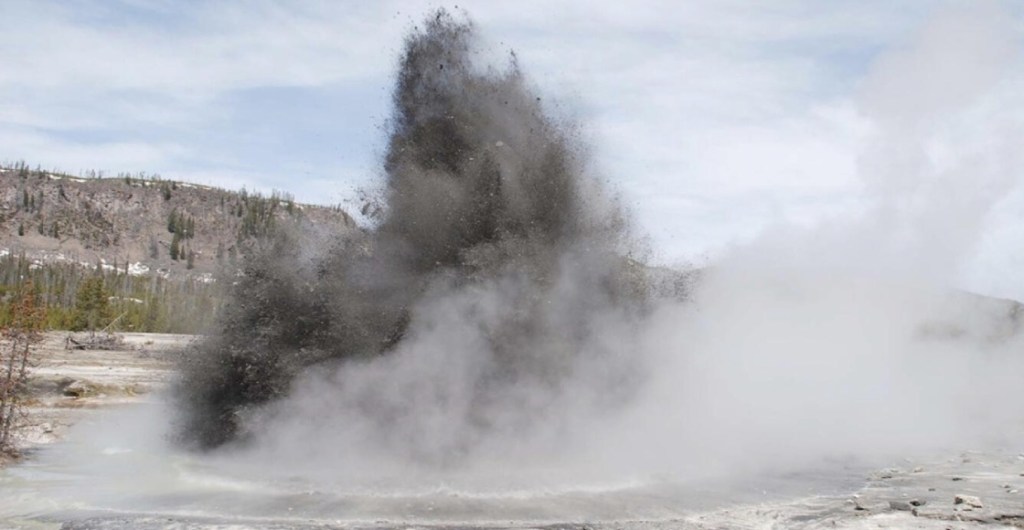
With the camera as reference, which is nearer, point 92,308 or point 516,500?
point 516,500

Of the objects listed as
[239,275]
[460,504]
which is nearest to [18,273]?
[239,275]

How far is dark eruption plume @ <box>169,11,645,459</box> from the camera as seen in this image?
2061 cm

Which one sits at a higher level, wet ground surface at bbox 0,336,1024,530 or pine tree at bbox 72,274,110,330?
pine tree at bbox 72,274,110,330

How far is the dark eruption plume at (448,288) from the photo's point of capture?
67.6ft

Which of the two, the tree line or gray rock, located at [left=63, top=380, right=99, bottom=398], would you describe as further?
the tree line

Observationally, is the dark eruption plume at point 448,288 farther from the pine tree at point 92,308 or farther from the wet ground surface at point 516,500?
the pine tree at point 92,308

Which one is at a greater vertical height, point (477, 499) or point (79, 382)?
point (79, 382)

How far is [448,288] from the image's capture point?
2091 centimetres

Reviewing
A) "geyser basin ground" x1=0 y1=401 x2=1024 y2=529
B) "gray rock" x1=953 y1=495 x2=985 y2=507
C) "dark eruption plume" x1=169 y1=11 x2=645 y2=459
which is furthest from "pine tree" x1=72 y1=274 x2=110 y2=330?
"gray rock" x1=953 y1=495 x2=985 y2=507

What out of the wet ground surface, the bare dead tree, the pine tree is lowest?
the wet ground surface

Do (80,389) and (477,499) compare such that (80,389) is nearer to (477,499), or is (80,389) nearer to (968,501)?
(477,499)

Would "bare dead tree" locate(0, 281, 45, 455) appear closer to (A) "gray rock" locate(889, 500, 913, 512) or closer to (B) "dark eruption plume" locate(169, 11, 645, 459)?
(B) "dark eruption plume" locate(169, 11, 645, 459)

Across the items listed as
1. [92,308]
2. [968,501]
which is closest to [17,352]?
[968,501]

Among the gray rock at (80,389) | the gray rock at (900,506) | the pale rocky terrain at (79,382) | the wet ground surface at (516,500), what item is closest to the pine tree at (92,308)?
the pale rocky terrain at (79,382)
